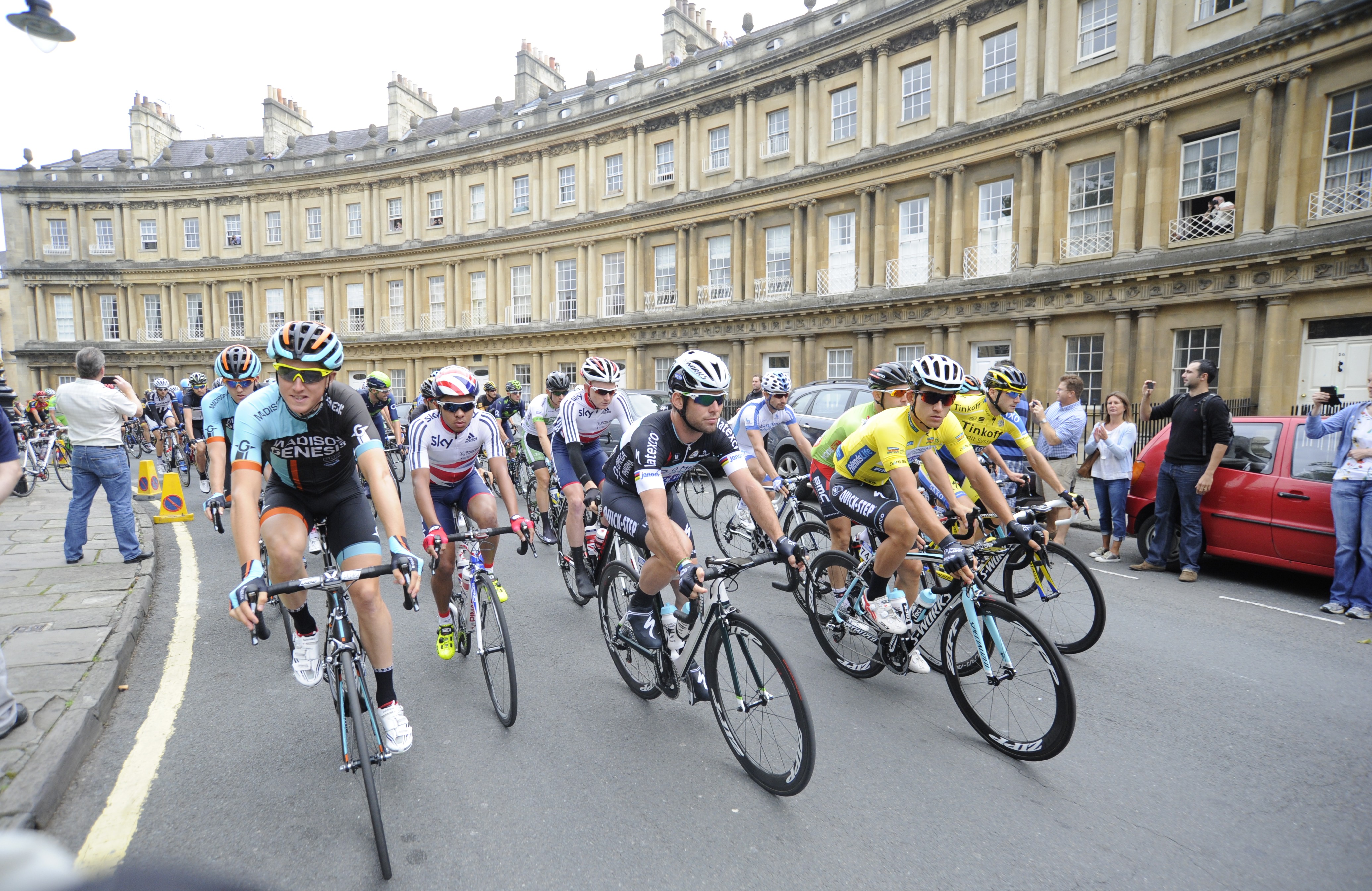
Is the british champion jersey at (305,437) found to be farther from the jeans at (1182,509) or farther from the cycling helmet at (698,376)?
the jeans at (1182,509)

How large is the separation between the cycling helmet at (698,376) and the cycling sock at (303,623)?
7.55 ft

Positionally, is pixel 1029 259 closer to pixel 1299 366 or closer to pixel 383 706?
pixel 1299 366

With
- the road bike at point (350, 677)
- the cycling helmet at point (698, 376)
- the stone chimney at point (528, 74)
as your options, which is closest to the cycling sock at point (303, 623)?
the road bike at point (350, 677)

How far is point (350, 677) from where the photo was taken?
10.0 ft

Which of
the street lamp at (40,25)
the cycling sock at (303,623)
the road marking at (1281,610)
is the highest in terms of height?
the street lamp at (40,25)

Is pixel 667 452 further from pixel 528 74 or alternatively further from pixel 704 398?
pixel 528 74

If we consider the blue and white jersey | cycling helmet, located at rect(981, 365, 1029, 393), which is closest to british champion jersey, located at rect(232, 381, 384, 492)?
the blue and white jersey

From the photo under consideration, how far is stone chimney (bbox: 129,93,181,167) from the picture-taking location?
42.9m

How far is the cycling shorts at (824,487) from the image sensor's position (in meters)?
5.42

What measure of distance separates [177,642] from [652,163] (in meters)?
26.5

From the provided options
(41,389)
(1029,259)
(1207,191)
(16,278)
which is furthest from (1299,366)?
(16,278)

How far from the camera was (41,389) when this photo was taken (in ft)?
131

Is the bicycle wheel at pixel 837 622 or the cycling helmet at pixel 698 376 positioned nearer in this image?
the cycling helmet at pixel 698 376

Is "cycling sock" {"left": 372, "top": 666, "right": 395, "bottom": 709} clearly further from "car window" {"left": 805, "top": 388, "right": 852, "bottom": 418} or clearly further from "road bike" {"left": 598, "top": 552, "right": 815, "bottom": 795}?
"car window" {"left": 805, "top": 388, "right": 852, "bottom": 418}
